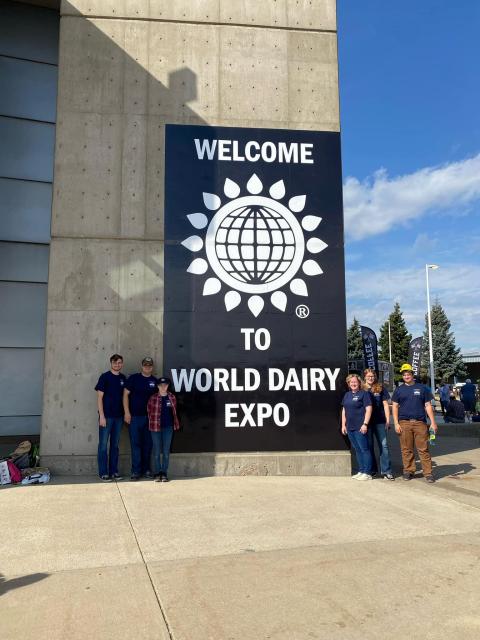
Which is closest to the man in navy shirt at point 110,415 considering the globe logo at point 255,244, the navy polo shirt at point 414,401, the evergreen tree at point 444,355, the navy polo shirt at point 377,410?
the globe logo at point 255,244

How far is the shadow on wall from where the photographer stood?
25.7ft

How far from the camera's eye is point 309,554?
414 cm

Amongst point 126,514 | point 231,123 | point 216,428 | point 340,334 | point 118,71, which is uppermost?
point 118,71

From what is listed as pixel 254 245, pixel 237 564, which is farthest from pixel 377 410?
pixel 237 564

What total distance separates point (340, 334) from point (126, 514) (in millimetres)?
4570

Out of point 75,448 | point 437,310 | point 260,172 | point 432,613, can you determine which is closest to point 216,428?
point 75,448

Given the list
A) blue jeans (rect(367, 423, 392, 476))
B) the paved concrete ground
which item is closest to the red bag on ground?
the paved concrete ground

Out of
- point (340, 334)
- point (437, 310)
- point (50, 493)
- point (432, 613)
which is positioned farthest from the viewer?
point (437, 310)

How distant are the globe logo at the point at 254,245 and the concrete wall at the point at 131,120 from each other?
0.85 metres

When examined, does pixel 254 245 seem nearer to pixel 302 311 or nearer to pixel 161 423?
pixel 302 311

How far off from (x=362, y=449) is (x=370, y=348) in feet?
29.6

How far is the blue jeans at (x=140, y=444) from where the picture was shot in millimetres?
7582

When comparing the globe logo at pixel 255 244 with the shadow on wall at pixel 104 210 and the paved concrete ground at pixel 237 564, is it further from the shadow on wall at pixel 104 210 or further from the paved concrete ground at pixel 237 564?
the paved concrete ground at pixel 237 564

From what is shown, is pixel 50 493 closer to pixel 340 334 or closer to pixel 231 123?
pixel 340 334
